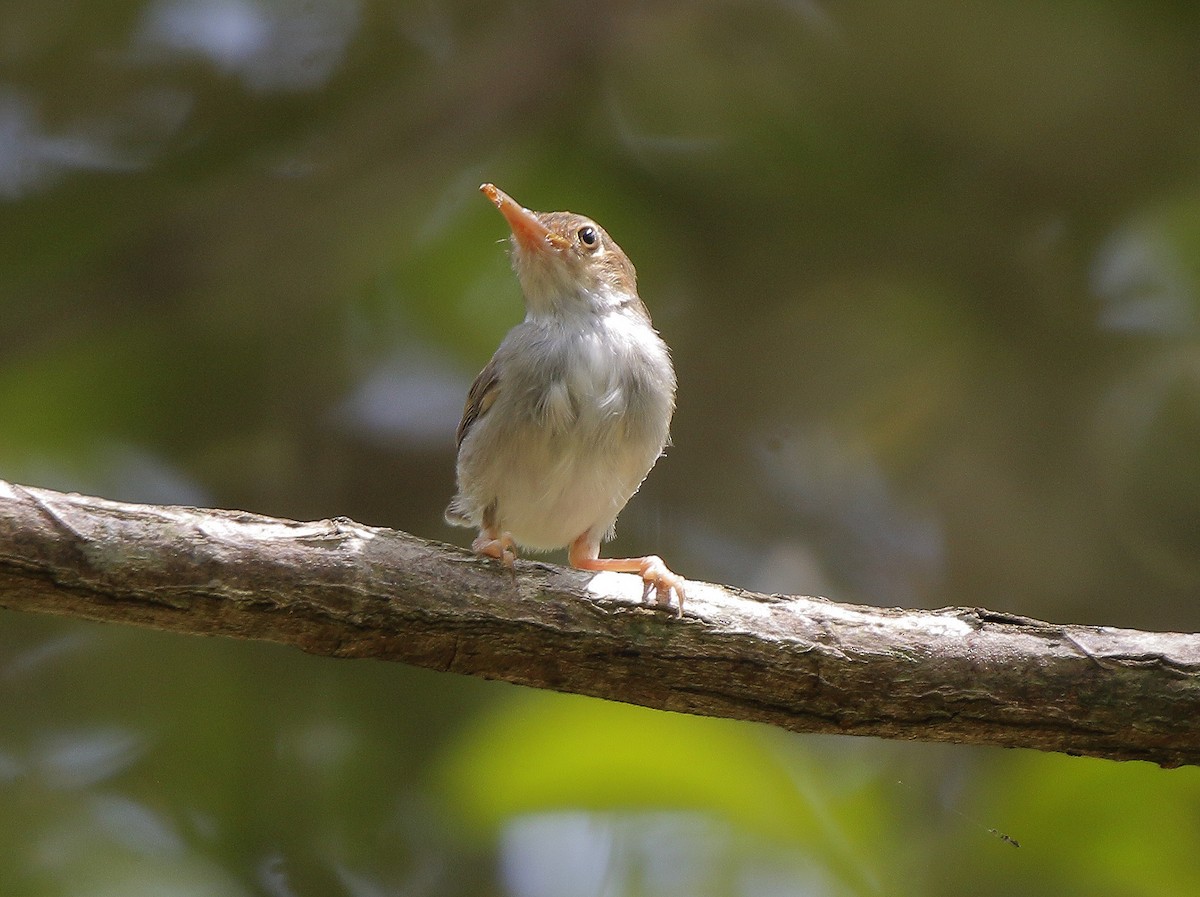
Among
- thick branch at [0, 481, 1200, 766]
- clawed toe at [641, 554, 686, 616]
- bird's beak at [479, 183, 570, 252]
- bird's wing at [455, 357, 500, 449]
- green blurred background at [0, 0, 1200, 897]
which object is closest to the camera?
thick branch at [0, 481, 1200, 766]

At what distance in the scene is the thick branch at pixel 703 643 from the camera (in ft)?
7.91

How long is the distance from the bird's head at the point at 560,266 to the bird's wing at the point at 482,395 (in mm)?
285

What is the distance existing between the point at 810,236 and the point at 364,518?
271 cm

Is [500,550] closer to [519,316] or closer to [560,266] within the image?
[560,266]

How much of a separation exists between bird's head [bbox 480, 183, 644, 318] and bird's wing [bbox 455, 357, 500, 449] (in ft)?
0.94

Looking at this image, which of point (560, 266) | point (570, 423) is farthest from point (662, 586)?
point (560, 266)

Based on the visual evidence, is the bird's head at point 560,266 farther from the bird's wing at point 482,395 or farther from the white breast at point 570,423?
the bird's wing at point 482,395

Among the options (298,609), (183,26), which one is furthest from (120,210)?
(298,609)

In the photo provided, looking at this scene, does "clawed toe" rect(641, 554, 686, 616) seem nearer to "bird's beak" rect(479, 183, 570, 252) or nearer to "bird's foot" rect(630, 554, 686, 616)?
"bird's foot" rect(630, 554, 686, 616)

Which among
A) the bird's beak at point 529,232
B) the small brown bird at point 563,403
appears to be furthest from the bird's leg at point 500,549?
the bird's beak at point 529,232

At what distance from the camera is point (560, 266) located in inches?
150

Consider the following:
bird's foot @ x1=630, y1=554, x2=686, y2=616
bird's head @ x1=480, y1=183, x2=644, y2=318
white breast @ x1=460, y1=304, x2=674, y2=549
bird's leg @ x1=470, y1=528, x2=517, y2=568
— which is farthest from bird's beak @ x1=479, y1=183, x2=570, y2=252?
bird's foot @ x1=630, y1=554, x2=686, y2=616

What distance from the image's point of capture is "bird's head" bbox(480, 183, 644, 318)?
149 inches

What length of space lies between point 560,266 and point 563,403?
592 mm
